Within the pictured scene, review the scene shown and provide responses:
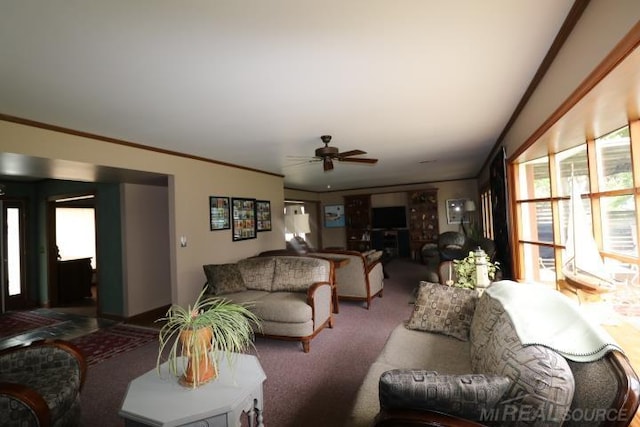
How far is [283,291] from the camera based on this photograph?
11.6 ft

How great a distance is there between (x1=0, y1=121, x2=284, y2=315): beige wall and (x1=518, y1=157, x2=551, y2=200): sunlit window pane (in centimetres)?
421

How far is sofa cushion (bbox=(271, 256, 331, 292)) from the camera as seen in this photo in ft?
11.4

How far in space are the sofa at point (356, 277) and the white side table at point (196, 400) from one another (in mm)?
2644

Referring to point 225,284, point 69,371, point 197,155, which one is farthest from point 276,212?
point 69,371

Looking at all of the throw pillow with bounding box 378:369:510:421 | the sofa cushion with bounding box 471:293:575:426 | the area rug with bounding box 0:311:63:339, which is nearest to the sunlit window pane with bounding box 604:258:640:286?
the sofa cushion with bounding box 471:293:575:426

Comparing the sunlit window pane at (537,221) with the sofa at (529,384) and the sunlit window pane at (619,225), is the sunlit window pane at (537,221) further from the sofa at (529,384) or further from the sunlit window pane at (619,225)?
the sofa at (529,384)

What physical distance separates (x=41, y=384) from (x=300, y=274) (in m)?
2.33

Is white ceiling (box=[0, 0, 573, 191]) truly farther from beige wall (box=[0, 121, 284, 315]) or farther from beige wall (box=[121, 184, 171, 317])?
beige wall (box=[121, 184, 171, 317])

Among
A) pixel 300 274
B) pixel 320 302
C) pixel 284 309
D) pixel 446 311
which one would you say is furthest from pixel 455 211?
pixel 284 309

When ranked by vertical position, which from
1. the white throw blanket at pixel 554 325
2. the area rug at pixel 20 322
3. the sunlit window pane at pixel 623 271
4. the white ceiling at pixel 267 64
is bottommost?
the area rug at pixel 20 322

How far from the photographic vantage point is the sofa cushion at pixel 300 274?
3.47 meters

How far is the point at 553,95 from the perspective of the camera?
1875 millimetres

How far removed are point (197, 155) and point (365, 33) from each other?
3308 mm

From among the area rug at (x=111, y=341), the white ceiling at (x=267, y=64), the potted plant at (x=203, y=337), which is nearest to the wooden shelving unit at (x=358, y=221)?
the white ceiling at (x=267, y=64)
